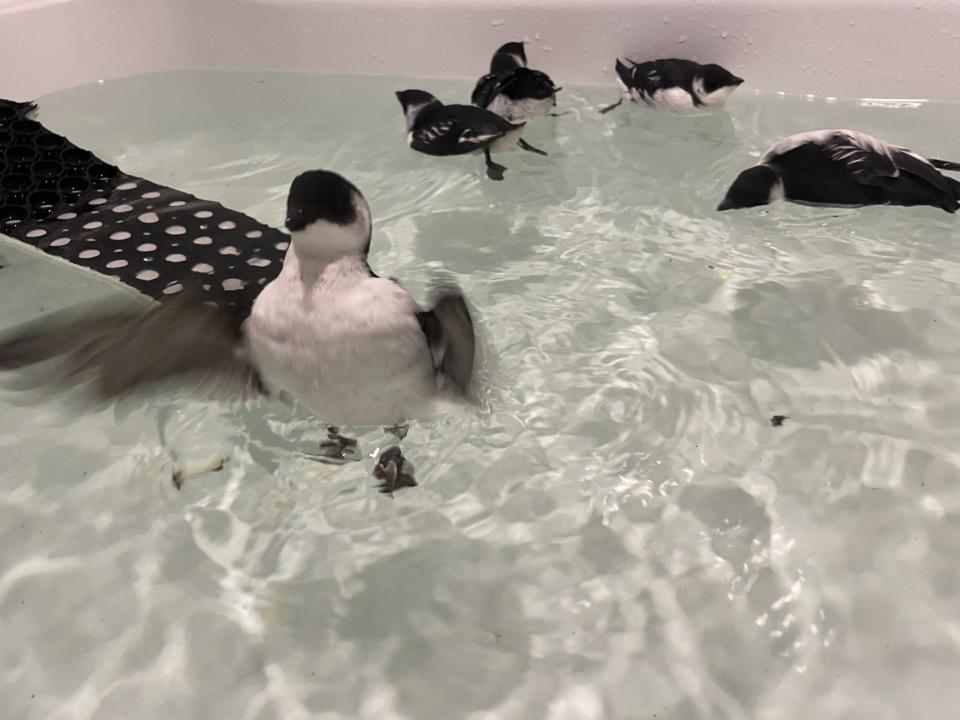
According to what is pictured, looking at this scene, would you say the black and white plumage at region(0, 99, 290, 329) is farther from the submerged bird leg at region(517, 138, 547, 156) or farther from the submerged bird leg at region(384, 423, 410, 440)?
the submerged bird leg at region(517, 138, 547, 156)

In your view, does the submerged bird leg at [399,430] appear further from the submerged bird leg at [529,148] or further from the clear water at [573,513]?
the submerged bird leg at [529,148]

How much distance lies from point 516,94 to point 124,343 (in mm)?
1190

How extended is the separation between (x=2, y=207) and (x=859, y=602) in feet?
5.02

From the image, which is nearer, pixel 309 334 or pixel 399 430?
pixel 309 334

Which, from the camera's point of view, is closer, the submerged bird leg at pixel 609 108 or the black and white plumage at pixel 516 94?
the black and white plumage at pixel 516 94

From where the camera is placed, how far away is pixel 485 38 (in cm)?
209

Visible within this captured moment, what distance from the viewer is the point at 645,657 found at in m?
0.92

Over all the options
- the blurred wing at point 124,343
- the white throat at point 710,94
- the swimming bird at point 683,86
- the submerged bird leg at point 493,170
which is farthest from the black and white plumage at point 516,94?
the blurred wing at point 124,343

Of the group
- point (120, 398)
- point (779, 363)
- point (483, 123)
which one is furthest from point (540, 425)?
point (483, 123)

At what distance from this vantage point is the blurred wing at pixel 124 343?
814 mm

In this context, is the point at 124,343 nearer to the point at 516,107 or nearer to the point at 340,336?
the point at 340,336

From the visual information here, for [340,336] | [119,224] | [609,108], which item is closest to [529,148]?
[609,108]

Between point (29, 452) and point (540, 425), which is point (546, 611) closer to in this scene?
point (540, 425)

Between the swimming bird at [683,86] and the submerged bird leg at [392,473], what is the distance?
45.6 inches
